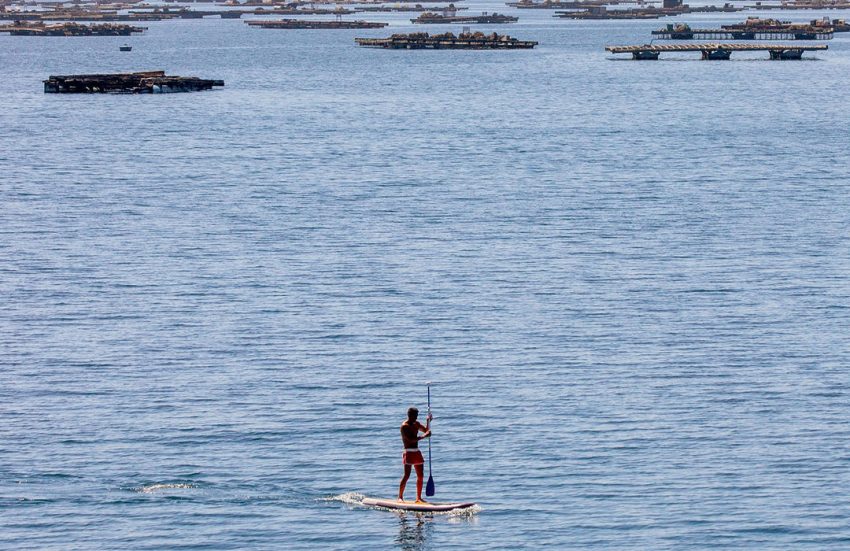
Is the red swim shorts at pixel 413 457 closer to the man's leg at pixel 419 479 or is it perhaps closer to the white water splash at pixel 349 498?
the man's leg at pixel 419 479

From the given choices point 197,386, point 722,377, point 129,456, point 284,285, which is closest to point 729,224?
point 284,285

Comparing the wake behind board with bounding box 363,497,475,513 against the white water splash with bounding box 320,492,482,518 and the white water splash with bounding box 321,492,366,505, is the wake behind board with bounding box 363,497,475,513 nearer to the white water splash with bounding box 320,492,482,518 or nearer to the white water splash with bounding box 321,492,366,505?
the white water splash with bounding box 320,492,482,518

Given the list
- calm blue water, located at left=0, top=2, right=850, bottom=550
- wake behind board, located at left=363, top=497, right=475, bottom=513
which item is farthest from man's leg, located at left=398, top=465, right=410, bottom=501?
calm blue water, located at left=0, top=2, right=850, bottom=550

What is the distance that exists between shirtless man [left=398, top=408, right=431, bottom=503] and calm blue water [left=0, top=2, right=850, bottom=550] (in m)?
1.02

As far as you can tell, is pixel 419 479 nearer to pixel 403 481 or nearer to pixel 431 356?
pixel 403 481

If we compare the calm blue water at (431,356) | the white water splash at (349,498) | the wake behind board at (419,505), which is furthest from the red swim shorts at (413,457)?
the white water splash at (349,498)

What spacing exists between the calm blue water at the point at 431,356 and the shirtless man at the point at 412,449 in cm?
102

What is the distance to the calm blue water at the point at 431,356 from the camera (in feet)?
146

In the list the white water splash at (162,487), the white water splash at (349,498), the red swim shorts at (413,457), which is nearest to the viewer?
the red swim shorts at (413,457)

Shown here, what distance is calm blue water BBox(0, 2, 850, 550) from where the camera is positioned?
146 feet

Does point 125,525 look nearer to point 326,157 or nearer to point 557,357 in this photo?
point 557,357

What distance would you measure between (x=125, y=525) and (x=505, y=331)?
2619cm

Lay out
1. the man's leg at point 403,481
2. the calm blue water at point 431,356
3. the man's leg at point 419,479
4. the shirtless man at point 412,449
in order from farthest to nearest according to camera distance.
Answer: the calm blue water at point 431,356
the man's leg at point 403,481
the man's leg at point 419,479
the shirtless man at point 412,449

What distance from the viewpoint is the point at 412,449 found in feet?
143
